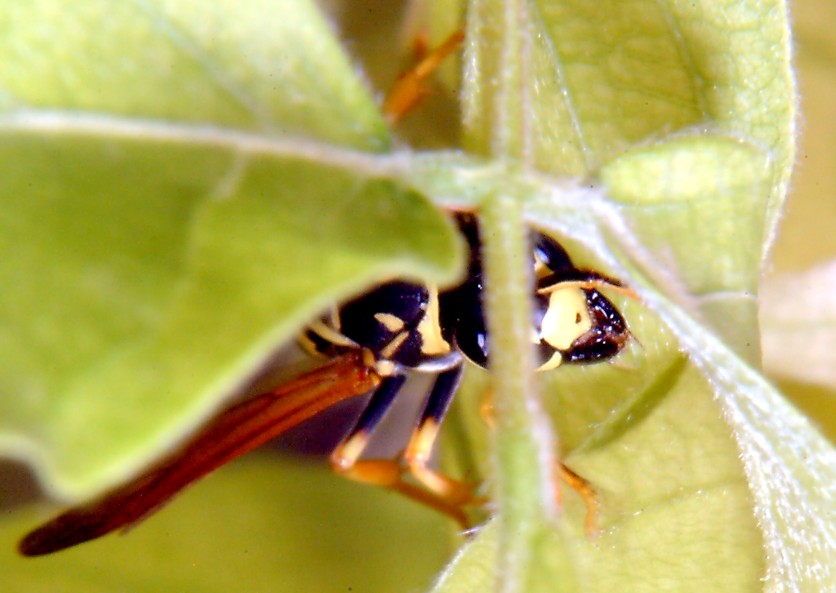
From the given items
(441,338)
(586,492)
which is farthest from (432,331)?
(586,492)

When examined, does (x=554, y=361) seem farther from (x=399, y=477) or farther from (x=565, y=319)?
(x=399, y=477)

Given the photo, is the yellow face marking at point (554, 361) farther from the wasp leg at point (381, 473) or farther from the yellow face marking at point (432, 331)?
the wasp leg at point (381, 473)

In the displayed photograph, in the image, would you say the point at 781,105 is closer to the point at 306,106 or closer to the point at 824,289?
the point at 306,106

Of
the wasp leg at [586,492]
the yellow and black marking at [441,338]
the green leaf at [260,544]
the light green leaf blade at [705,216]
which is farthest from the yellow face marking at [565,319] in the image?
the green leaf at [260,544]

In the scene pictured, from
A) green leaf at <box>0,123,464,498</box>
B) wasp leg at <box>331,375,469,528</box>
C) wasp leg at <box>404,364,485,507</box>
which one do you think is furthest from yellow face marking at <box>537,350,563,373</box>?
green leaf at <box>0,123,464,498</box>

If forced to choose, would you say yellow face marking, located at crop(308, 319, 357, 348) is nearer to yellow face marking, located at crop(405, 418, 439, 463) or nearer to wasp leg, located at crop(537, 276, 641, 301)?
yellow face marking, located at crop(405, 418, 439, 463)

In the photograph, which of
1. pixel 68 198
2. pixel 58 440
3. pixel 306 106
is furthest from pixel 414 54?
pixel 58 440
